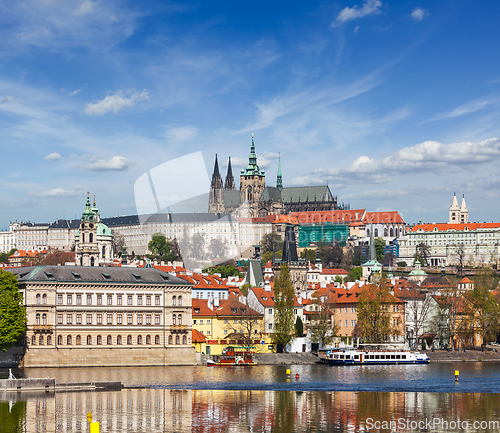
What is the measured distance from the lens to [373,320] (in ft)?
267

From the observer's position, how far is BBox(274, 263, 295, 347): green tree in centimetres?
7788

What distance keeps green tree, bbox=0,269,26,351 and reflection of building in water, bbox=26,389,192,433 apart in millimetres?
16798

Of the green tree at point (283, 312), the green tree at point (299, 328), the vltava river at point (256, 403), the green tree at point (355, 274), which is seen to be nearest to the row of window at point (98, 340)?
the vltava river at point (256, 403)

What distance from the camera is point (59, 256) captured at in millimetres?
149875

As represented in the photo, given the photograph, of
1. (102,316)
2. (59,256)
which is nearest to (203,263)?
(102,316)

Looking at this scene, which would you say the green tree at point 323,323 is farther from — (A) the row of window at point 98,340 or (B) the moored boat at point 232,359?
(A) the row of window at point 98,340

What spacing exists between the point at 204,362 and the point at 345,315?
25.9 meters

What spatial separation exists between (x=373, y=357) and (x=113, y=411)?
4286 centimetres

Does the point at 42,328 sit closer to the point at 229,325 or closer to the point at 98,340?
the point at 98,340

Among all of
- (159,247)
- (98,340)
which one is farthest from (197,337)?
(159,247)

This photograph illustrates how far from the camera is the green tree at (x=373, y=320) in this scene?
80.7 metres

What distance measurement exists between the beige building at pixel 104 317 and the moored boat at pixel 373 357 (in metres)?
13.5

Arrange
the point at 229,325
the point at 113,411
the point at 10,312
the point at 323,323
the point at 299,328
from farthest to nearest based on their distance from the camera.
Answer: the point at 299,328, the point at 323,323, the point at 229,325, the point at 10,312, the point at 113,411

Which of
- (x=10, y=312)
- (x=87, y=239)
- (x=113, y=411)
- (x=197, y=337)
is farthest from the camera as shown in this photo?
(x=87, y=239)
